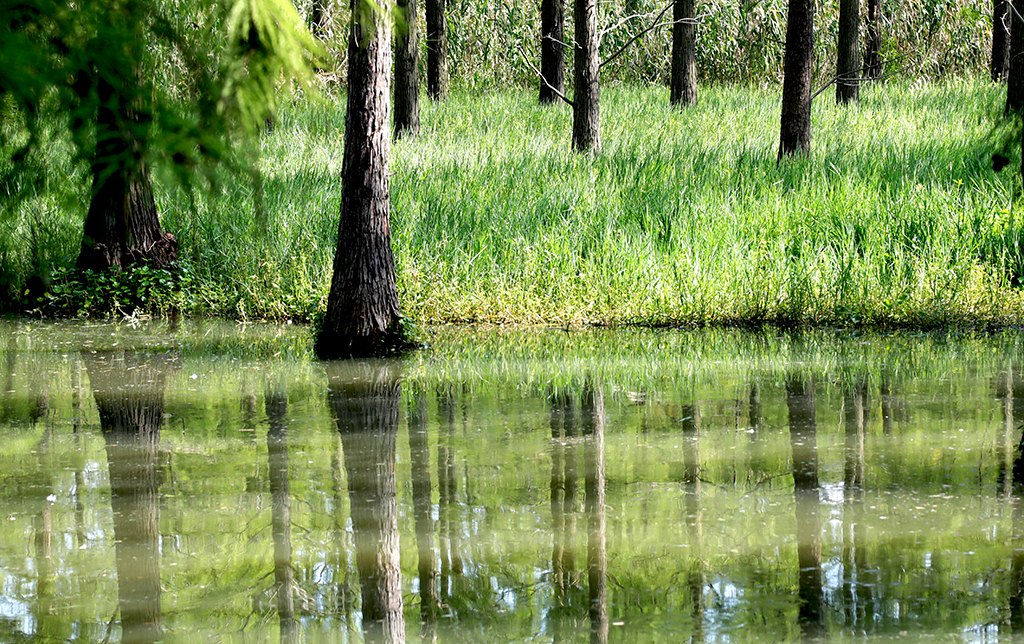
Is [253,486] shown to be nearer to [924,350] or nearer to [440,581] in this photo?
[440,581]

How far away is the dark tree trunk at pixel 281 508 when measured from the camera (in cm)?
523

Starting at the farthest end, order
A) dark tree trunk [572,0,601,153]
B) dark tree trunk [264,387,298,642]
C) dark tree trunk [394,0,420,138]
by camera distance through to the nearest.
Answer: dark tree trunk [394,0,420,138] → dark tree trunk [572,0,601,153] → dark tree trunk [264,387,298,642]

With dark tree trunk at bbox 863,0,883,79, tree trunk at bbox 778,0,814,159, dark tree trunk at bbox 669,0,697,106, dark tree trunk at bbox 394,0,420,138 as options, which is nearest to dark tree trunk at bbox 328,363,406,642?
tree trunk at bbox 778,0,814,159

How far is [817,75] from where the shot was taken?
2925cm

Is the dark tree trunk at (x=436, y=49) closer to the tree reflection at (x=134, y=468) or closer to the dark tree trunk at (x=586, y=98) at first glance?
the dark tree trunk at (x=586, y=98)

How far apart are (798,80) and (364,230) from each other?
7.38m

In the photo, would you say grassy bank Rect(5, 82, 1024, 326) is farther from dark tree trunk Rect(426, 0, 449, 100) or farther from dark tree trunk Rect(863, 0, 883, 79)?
dark tree trunk Rect(863, 0, 883, 79)

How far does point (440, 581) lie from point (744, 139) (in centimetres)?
1323

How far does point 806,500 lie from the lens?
6.45 m

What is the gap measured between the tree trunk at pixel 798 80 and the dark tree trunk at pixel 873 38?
11320 mm

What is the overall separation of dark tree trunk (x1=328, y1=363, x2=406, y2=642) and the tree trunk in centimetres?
765

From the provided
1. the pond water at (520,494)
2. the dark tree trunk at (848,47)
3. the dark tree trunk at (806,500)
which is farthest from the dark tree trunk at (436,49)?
the dark tree trunk at (806,500)

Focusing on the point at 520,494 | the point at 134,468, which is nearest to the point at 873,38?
the point at 520,494

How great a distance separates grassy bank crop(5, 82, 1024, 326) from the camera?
11594mm
